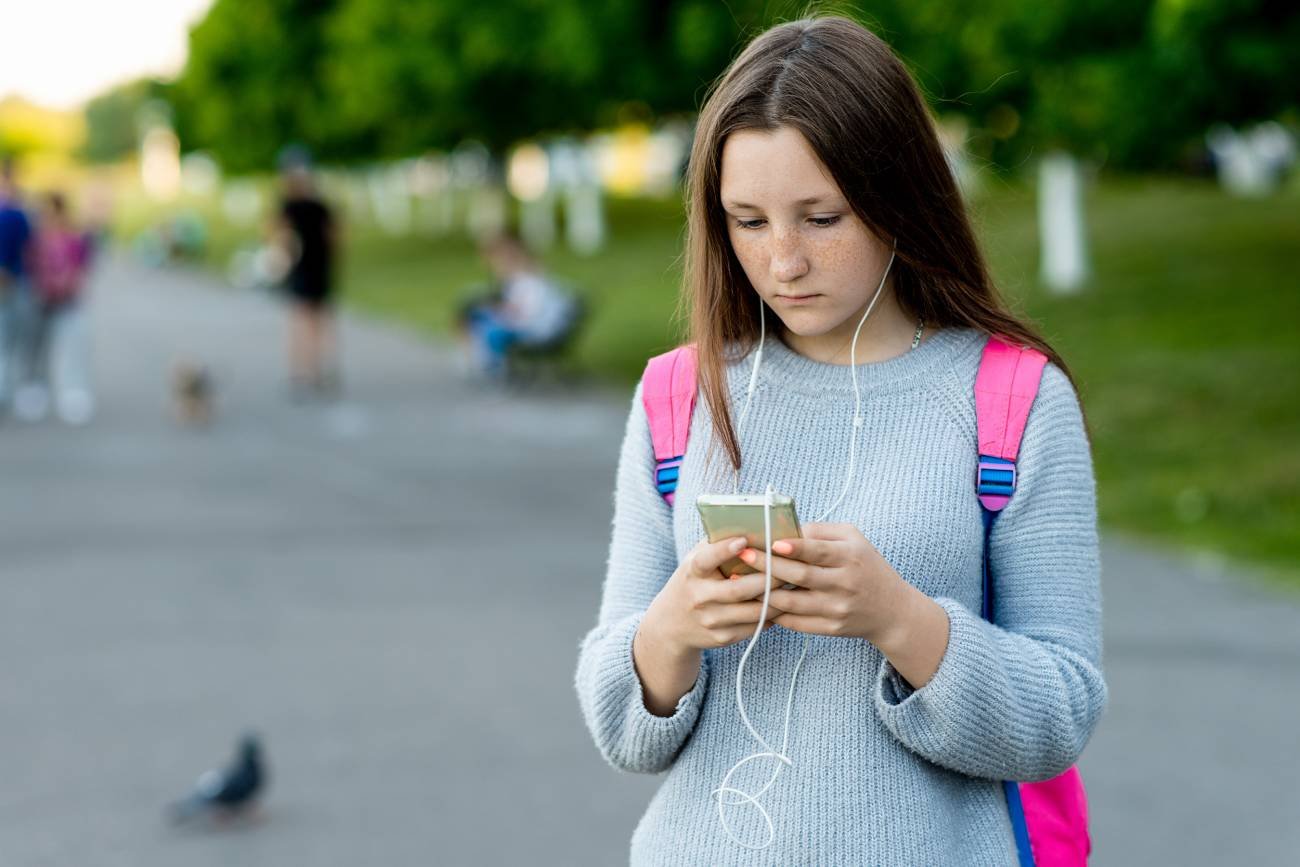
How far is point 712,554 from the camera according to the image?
1891 mm

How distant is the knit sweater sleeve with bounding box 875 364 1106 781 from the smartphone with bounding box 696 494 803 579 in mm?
264

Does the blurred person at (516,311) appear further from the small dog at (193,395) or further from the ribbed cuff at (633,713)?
the ribbed cuff at (633,713)

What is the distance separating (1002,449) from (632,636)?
1.55ft

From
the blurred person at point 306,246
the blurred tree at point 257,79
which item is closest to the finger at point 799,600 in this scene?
the blurred person at point 306,246

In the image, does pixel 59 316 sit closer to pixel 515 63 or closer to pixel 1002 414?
pixel 515 63

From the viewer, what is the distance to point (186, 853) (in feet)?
17.0

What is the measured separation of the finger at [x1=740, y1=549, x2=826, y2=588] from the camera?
73.0 inches

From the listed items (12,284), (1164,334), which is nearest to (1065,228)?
(1164,334)

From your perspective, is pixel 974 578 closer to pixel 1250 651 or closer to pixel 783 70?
pixel 783 70

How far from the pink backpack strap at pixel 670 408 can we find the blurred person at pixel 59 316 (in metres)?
13.9

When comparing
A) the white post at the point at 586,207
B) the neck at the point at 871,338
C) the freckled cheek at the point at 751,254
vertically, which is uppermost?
the freckled cheek at the point at 751,254

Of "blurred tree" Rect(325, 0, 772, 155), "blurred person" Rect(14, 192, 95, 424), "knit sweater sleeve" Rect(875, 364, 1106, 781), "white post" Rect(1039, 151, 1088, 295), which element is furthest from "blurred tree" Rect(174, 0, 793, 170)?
"white post" Rect(1039, 151, 1088, 295)

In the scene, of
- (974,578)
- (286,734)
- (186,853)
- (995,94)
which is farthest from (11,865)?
(995,94)

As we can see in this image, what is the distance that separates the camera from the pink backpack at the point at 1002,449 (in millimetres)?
2096
